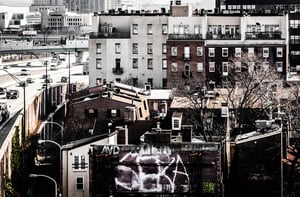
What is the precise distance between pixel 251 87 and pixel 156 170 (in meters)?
35.5

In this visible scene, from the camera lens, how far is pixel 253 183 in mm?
43688

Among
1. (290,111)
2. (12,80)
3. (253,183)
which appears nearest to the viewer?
(253,183)

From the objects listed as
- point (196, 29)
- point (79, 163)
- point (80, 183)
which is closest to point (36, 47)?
point (196, 29)

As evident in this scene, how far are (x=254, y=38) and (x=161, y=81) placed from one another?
38.0 feet

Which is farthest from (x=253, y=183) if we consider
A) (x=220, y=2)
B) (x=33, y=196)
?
(x=220, y=2)

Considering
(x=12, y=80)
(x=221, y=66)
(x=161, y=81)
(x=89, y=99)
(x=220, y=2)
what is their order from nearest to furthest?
(x=89, y=99) → (x=221, y=66) → (x=161, y=81) → (x=12, y=80) → (x=220, y=2)

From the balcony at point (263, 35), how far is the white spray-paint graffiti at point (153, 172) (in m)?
62.5

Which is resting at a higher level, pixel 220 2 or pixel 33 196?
pixel 220 2

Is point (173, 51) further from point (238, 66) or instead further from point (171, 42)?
point (238, 66)

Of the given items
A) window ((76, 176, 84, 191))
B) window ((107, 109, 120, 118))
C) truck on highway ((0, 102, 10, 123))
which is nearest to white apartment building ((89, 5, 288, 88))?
truck on highway ((0, 102, 10, 123))

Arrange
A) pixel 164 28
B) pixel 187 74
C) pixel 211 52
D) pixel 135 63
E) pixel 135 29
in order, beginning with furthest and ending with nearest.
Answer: pixel 135 63 < pixel 135 29 < pixel 164 28 < pixel 211 52 < pixel 187 74

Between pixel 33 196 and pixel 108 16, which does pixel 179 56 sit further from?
pixel 33 196

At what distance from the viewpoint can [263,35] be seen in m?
100

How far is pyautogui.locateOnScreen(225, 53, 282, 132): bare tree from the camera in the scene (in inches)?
2591
